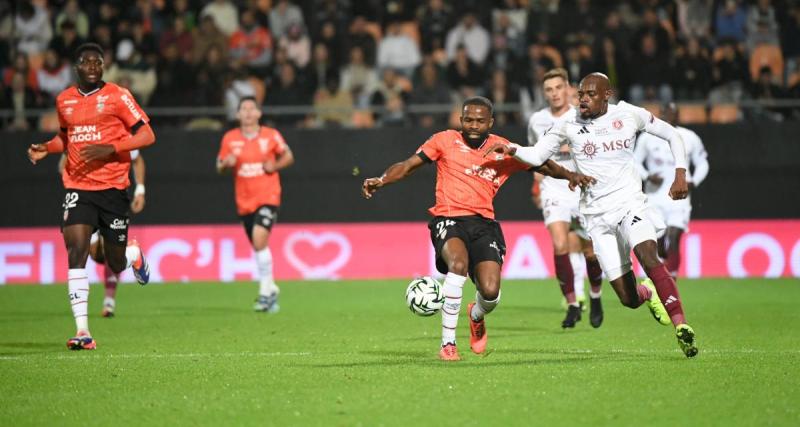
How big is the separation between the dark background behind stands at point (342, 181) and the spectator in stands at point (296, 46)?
205cm

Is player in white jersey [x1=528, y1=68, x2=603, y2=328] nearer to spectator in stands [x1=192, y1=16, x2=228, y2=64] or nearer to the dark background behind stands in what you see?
the dark background behind stands

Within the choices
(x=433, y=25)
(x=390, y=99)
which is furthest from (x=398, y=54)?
(x=390, y=99)

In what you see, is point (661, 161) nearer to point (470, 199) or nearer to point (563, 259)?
point (563, 259)

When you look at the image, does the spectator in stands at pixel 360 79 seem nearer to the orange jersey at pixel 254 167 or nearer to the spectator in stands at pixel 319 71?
the spectator in stands at pixel 319 71

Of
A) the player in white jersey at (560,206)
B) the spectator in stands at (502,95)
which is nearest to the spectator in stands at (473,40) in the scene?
the spectator in stands at (502,95)

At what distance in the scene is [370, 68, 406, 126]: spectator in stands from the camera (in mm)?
21375

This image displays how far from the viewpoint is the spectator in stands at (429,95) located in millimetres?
21484

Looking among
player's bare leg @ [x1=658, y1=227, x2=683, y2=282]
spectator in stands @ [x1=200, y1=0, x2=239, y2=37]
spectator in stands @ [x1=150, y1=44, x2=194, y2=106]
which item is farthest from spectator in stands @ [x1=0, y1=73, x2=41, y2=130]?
player's bare leg @ [x1=658, y1=227, x2=683, y2=282]

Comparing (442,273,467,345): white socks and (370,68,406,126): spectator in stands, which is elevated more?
(370,68,406,126): spectator in stands

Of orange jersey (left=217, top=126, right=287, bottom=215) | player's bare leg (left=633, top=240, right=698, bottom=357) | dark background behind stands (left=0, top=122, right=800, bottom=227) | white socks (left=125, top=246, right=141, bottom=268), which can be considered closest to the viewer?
player's bare leg (left=633, top=240, right=698, bottom=357)

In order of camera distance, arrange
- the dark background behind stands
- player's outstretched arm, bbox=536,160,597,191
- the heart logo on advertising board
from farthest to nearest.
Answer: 1. the heart logo on advertising board
2. the dark background behind stands
3. player's outstretched arm, bbox=536,160,597,191

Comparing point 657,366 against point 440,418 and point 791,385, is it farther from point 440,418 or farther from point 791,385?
point 440,418

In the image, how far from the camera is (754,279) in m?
20.1

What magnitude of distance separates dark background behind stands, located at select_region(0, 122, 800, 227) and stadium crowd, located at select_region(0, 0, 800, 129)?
54 cm
